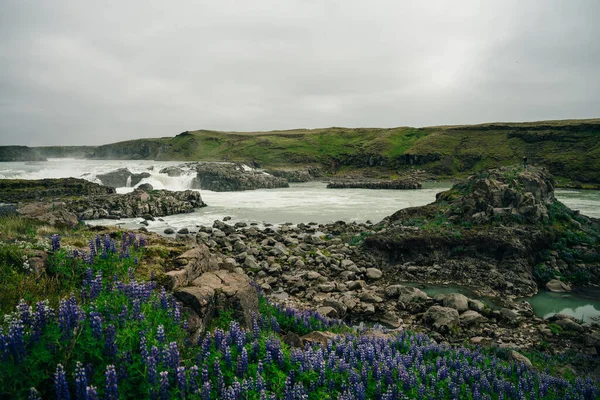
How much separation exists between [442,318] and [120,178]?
7378 cm

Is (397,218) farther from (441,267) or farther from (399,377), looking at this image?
(399,377)

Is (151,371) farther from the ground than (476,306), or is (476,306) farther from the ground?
(151,371)

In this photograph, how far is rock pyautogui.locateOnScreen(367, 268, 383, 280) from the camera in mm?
18891

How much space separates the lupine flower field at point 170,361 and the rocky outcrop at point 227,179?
221ft

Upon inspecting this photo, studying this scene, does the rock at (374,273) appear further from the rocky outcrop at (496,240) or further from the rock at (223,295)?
the rock at (223,295)

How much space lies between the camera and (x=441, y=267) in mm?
19344

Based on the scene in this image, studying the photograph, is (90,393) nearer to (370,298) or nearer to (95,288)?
(95,288)

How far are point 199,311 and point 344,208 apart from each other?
41.7m

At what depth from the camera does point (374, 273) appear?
19094 millimetres

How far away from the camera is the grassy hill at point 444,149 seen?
101312mm

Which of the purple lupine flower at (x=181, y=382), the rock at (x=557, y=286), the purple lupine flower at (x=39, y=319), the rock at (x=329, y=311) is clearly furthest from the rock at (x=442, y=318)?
the purple lupine flower at (x=39, y=319)

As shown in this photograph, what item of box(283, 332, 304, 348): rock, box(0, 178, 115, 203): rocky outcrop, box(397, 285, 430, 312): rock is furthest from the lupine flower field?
box(0, 178, 115, 203): rocky outcrop

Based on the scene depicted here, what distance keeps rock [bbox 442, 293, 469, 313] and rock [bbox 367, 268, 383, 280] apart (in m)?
4.77

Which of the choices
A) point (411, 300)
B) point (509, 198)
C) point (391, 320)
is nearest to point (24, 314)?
point (391, 320)
